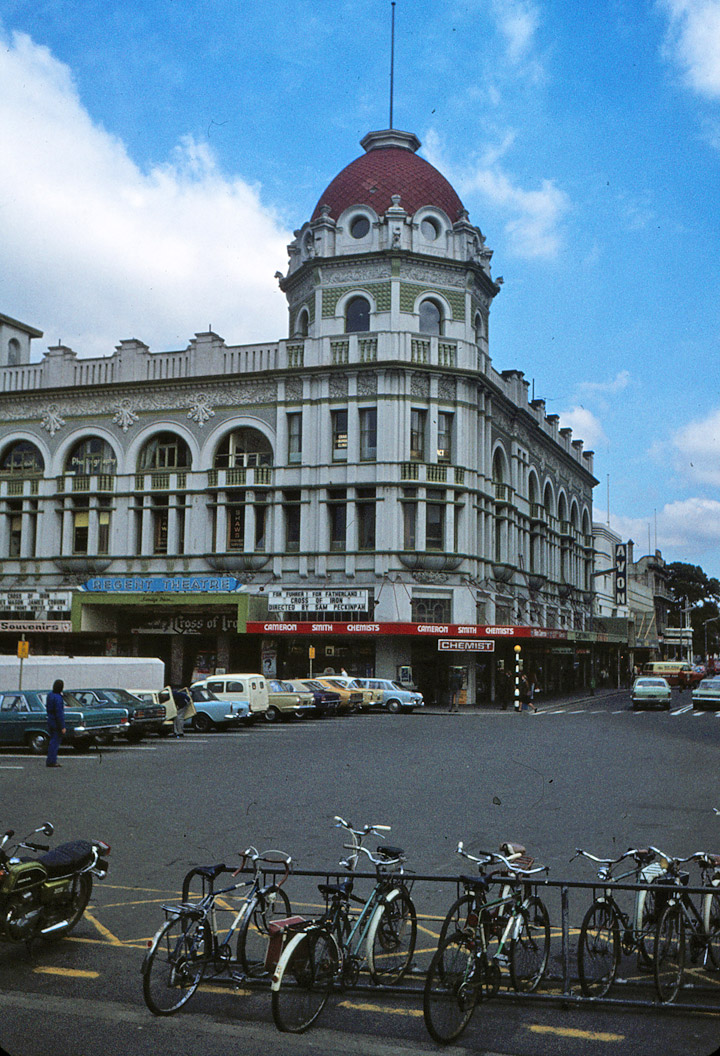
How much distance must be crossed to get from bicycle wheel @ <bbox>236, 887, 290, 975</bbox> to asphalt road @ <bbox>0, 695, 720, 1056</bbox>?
255mm

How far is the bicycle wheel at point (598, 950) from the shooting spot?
700cm

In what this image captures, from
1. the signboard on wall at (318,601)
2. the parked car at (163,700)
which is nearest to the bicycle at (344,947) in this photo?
the parked car at (163,700)

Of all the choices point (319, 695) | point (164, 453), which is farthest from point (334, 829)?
point (164, 453)

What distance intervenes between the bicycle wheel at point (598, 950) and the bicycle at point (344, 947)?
1284 mm

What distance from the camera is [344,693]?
125 feet

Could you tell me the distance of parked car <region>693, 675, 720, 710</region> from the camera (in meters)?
43.4

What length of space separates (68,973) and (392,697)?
109 ft

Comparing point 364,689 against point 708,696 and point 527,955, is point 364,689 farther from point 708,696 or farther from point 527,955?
point 527,955

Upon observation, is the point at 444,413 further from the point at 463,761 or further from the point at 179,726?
the point at 463,761

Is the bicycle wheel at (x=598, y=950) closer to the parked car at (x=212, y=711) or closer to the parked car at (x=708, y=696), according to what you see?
the parked car at (x=212, y=711)

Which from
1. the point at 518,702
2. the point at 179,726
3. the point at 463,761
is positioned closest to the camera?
the point at 463,761

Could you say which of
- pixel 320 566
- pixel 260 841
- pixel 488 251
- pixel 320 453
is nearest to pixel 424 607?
pixel 320 566

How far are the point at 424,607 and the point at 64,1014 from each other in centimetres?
4030

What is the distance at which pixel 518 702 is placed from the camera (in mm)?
45688
